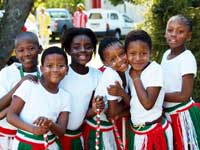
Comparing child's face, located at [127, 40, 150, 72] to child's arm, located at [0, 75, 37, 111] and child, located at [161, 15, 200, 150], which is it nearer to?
child, located at [161, 15, 200, 150]

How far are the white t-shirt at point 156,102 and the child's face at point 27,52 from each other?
2.47 ft

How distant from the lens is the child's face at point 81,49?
12.0 ft

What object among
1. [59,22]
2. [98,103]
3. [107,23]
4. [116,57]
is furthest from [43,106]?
[107,23]

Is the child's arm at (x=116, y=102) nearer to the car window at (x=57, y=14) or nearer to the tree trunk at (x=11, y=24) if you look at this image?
the tree trunk at (x=11, y=24)

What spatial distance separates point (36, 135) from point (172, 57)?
4.17 feet

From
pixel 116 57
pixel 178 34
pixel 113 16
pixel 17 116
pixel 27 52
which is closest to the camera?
pixel 17 116

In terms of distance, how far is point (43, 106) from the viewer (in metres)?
3.38

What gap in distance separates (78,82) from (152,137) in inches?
27.3

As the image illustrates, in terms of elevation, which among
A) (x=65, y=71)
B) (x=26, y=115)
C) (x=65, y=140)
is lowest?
(x=65, y=140)

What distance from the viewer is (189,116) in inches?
153

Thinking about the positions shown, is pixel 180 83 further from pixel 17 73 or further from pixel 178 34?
pixel 17 73

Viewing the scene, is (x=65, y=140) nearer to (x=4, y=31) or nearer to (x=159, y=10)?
(x=4, y=31)

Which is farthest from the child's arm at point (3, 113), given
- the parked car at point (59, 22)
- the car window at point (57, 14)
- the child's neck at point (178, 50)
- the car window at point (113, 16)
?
the car window at point (113, 16)

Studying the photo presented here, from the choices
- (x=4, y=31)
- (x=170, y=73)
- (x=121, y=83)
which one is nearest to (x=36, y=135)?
(x=121, y=83)
